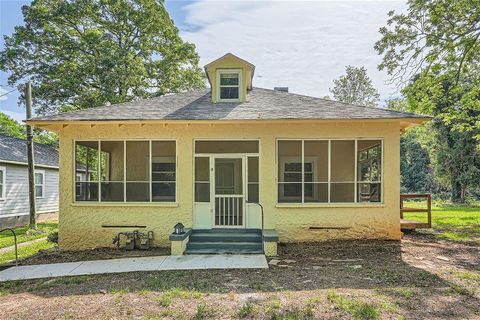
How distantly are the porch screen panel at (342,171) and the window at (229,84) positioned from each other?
3.70m

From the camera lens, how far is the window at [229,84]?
449 inches

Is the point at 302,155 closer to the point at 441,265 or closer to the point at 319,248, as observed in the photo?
the point at 319,248

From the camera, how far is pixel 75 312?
5.05 metres

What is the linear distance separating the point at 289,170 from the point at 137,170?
4.74 meters

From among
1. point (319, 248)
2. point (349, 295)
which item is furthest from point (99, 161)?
point (349, 295)

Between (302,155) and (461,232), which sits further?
(461,232)

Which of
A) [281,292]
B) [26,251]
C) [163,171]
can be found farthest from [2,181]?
[281,292]

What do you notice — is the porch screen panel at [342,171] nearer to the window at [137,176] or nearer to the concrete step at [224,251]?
the concrete step at [224,251]

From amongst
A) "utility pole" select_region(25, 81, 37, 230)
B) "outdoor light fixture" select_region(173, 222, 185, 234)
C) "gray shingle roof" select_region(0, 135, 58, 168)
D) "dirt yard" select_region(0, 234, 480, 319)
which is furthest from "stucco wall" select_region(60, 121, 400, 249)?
"gray shingle roof" select_region(0, 135, 58, 168)

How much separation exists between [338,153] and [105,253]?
7381 millimetres

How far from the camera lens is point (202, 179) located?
10.1m

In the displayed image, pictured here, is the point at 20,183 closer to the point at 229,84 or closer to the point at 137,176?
the point at 137,176

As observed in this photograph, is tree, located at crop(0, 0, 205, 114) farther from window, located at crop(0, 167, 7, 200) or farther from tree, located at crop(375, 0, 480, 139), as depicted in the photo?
tree, located at crop(375, 0, 480, 139)

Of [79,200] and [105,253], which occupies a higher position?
[79,200]
